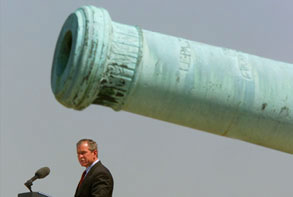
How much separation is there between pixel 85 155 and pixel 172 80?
1515mm

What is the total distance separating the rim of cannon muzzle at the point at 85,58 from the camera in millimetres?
2986

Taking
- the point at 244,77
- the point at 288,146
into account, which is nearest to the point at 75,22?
the point at 244,77

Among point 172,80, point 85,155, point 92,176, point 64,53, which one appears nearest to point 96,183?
point 92,176

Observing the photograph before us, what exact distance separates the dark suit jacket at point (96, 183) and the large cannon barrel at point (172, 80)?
1202mm

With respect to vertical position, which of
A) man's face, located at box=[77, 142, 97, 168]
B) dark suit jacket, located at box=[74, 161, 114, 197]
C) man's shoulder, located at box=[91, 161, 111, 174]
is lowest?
dark suit jacket, located at box=[74, 161, 114, 197]

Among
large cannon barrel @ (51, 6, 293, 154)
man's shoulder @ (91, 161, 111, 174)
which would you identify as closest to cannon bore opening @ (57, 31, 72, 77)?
large cannon barrel @ (51, 6, 293, 154)

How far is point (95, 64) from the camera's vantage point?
299 centimetres

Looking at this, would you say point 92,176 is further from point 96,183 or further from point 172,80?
point 172,80

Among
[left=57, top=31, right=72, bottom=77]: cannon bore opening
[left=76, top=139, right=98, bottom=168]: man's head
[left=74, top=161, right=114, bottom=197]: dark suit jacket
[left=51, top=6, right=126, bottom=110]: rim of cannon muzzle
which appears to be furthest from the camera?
[left=76, top=139, right=98, bottom=168]: man's head

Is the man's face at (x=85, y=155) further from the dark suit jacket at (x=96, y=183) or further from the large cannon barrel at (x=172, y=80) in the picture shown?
the large cannon barrel at (x=172, y=80)

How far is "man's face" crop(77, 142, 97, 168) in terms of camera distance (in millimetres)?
Result: 4492

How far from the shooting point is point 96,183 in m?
4.39

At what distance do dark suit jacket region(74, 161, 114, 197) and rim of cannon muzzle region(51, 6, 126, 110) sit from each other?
4.24 ft

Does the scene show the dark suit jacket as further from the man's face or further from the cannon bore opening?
the cannon bore opening
